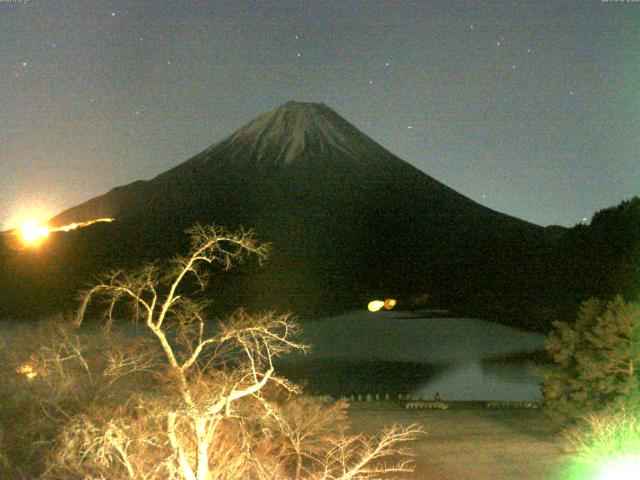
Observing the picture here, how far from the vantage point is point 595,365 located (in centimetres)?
1284

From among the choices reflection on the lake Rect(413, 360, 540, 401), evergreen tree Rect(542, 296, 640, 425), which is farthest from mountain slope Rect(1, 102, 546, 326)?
evergreen tree Rect(542, 296, 640, 425)

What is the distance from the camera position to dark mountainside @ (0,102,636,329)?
55938mm

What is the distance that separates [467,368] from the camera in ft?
99.3

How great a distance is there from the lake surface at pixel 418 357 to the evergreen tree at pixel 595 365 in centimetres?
111

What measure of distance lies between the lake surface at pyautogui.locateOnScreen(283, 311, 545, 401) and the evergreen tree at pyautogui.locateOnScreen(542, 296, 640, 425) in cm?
111

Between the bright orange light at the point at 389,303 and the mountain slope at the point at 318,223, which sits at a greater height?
the mountain slope at the point at 318,223

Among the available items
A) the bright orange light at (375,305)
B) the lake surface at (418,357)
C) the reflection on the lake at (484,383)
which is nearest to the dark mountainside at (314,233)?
the bright orange light at (375,305)

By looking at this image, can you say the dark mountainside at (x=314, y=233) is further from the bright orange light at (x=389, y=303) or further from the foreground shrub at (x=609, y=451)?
the foreground shrub at (x=609, y=451)

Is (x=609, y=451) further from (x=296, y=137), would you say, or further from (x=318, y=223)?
(x=296, y=137)

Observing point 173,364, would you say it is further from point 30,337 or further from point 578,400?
point 578,400

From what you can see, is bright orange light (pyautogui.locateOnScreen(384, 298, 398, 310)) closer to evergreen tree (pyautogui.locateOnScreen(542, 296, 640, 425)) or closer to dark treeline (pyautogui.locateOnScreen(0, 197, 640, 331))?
dark treeline (pyautogui.locateOnScreen(0, 197, 640, 331))

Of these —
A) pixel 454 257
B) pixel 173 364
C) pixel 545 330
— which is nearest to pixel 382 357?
pixel 545 330

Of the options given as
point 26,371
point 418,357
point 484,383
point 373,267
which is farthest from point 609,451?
point 373,267

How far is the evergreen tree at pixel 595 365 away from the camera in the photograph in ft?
41.0
